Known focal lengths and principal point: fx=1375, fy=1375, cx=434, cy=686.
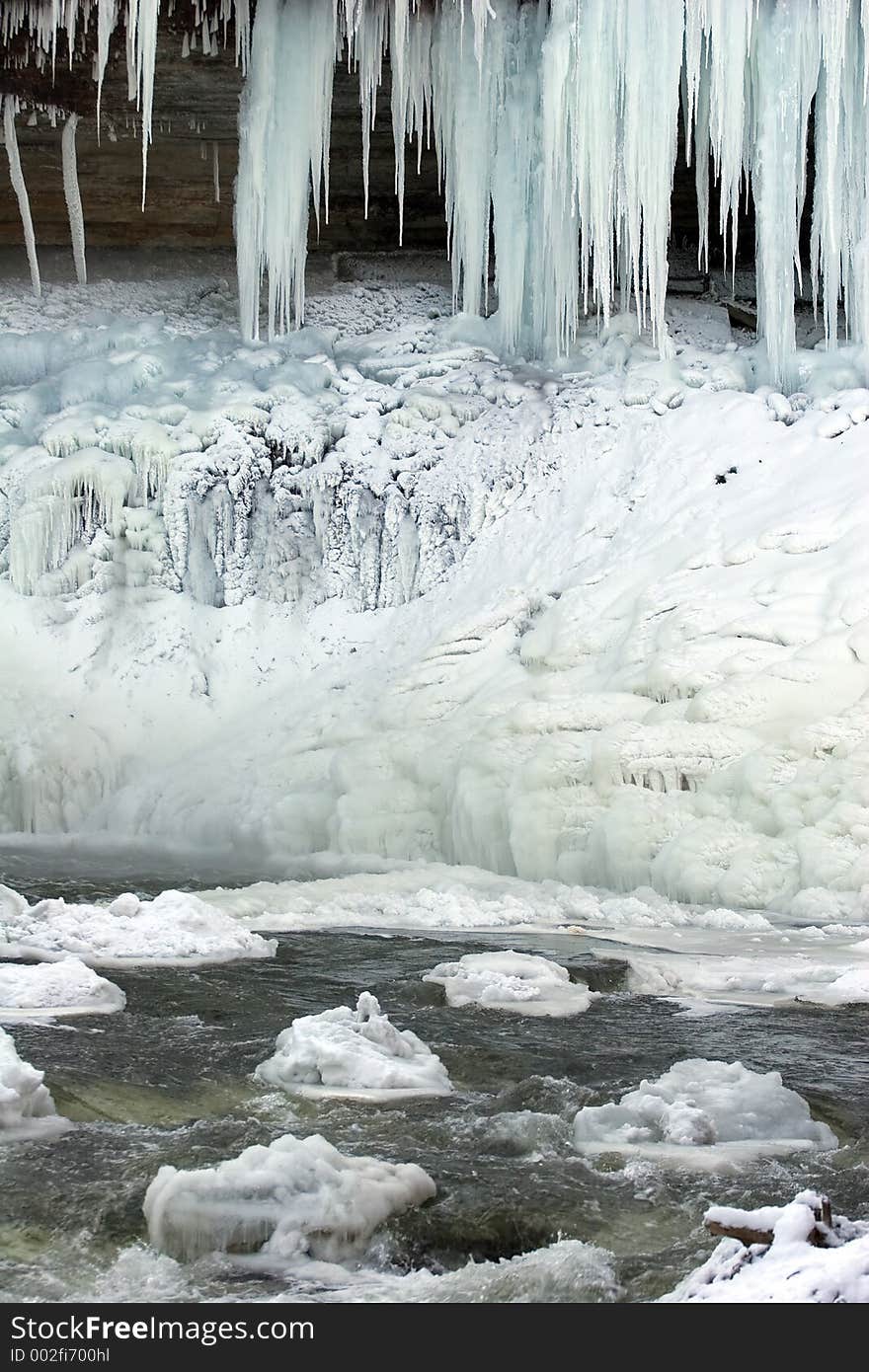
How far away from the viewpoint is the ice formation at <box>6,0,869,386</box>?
36.0 ft

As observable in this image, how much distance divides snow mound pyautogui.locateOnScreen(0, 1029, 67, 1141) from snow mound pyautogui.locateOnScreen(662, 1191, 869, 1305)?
5.34ft

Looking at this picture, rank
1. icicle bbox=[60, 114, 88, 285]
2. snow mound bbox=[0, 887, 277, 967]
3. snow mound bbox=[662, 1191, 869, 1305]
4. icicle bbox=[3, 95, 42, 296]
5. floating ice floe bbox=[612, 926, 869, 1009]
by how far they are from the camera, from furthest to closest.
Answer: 1. icicle bbox=[60, 114, 88, 285]
2. icicle bbox=[3, 95, 42, 296]
3. snow mound bbox=[0, 887, 277, 967]
4. floating ice floe bbox=[612, 926, 869, 1009]
5. snow mound bbox=[662, 1191, 869, 1305]

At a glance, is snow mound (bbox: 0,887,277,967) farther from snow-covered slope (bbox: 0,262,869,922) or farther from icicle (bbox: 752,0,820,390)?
icicle (bbox: 752,0,820,390)

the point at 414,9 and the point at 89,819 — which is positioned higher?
the point at 414,9

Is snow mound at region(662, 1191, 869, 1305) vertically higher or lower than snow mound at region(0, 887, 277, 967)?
higher

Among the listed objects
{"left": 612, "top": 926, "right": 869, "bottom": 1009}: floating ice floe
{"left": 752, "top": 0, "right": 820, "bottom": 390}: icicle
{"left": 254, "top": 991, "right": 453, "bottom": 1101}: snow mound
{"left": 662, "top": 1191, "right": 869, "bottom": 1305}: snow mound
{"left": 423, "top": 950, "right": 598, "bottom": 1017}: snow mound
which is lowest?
{"left": 612, "top": 926, "right": 869, "bottom": 1009}: floating ice floe

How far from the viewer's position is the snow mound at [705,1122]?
10.6 feet

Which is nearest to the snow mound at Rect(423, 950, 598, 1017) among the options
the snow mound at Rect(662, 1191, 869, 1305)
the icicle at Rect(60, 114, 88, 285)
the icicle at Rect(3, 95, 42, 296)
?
the snow mound at Rect(662, 1191, 869, 1305)

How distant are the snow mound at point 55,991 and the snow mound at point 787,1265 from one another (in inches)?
105

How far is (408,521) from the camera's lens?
12.1m
